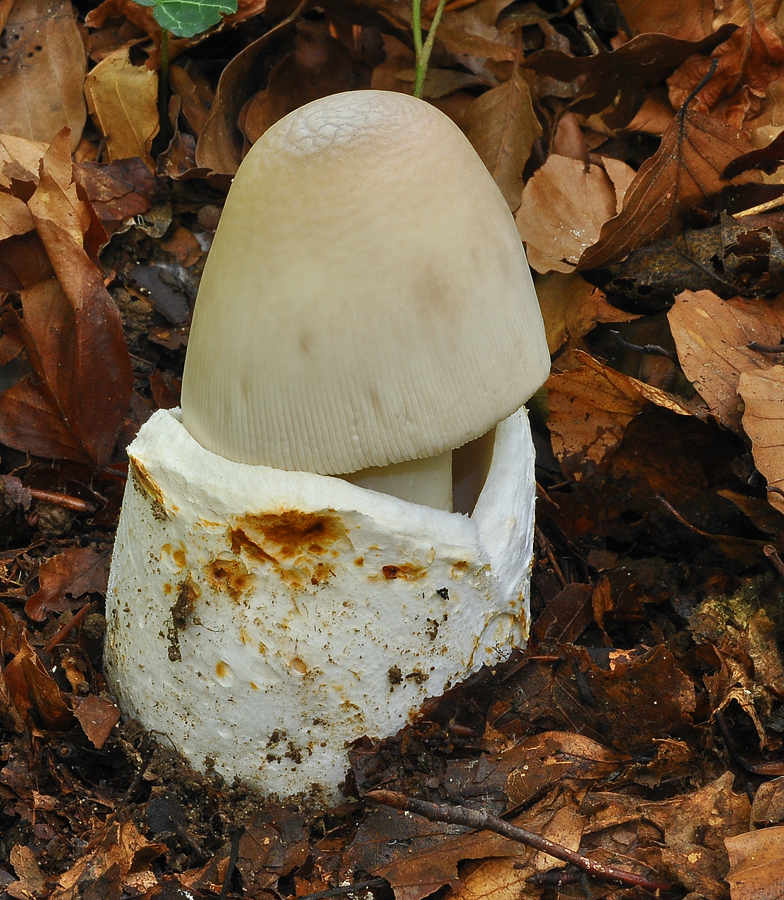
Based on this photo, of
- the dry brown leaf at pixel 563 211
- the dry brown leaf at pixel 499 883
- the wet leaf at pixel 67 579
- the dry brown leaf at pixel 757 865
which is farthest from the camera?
the dry brown leaf at pixel 563 211

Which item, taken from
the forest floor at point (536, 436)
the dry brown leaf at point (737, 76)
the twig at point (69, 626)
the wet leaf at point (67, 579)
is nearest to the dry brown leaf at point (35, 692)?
the forest floor at point (536, 436)

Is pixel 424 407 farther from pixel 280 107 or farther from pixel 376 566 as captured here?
pixel 280 107

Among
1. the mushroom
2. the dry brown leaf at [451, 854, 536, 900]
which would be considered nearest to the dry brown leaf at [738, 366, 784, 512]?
the mushroom

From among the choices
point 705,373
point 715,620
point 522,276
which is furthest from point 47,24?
point 715,620

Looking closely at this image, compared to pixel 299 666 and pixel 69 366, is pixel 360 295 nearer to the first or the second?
pixel 299 666

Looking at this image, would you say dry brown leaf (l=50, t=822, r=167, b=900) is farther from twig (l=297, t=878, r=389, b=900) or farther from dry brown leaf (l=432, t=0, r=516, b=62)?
dry brown leaf (l=432, t=0, r=516, b=62)

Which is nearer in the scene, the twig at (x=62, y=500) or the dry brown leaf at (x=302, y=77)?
the twig at (x=62, y=500)

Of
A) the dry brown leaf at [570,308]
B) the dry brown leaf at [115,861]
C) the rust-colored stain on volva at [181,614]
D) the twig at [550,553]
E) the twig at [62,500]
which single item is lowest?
the twig at [550,553]

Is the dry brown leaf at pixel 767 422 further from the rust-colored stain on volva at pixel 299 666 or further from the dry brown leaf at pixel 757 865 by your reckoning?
the rust-colored stain on volva at pixel 299 666

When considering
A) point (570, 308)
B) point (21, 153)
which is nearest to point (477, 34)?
point (570, 308)
